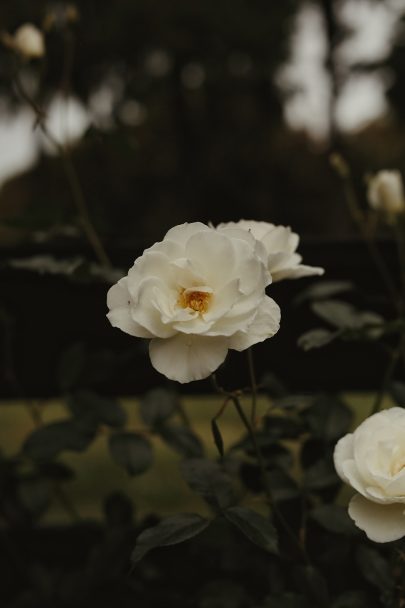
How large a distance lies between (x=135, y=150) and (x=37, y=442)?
0.44 meters

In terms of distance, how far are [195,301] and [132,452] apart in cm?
42

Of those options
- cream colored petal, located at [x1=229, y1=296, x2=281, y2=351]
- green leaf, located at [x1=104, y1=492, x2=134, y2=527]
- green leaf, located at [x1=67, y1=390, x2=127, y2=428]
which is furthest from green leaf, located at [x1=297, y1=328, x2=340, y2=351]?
green leaf, located at [x1=104, y1=492, x2=134, y2=527]

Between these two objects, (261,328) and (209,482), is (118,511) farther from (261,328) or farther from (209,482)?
(261,328)

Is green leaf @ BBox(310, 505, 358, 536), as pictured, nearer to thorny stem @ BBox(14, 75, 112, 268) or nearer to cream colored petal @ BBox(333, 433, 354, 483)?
cream colored petal @ BBox(333, 433, 354, 483)

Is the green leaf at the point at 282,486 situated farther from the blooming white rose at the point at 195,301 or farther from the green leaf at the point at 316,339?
the blooming white rose at the point at 195,301

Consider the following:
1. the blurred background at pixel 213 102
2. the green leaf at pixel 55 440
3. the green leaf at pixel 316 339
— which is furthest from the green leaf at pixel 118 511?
the blurred background at pixel 213 102

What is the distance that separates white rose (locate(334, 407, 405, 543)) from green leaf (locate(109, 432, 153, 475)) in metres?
0.38

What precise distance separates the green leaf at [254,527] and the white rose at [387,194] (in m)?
0.61

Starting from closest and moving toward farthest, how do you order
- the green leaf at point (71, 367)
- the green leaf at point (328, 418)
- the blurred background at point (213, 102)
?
the green leaf at point (328, 418) → the green leaf at point (71, 367) → the blurred background at point (213, 102)

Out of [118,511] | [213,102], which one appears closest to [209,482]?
[118,511]

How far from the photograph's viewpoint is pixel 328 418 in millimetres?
998

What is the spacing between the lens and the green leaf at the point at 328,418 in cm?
98

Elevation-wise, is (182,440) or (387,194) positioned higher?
(387,194)

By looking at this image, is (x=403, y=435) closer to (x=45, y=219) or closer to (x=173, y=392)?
(x=173, y=392)
